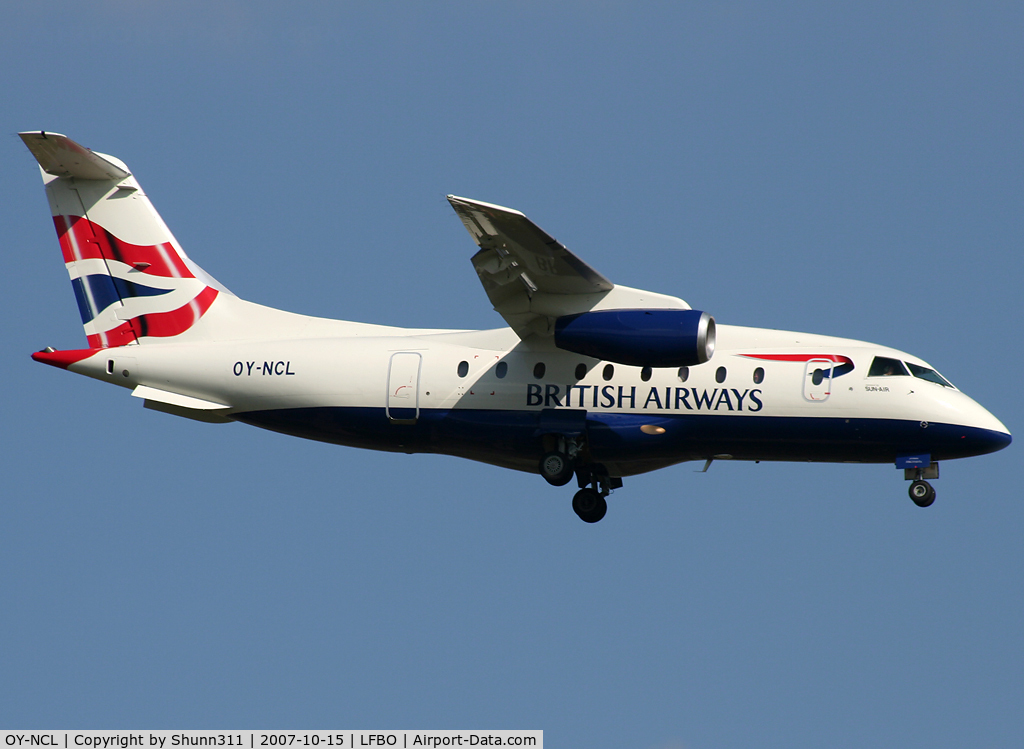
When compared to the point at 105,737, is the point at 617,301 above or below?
above

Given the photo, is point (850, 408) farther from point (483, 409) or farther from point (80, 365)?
point (80, 365)

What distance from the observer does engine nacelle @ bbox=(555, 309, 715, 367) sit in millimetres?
15820

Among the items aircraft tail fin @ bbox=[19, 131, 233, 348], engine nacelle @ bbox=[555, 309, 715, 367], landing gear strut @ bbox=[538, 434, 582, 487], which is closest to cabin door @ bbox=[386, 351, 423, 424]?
landing gear strut @ bbox=[538, 434, 582, 487]

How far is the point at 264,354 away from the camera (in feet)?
60.7

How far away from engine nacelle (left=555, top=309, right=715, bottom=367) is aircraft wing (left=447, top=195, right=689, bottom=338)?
8.2 inches

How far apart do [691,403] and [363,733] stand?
5.71 metres

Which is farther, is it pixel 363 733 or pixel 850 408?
pixel 850 408

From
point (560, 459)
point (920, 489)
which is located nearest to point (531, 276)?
point (560, 459)

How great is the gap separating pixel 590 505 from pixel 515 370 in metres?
Answer: 2.17

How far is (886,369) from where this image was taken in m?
16.6

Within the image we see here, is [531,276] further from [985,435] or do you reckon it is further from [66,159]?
[66,159]

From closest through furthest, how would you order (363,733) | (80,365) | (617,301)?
(363,733) < (617,301) < (80,365)

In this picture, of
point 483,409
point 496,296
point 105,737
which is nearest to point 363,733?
point 105,737

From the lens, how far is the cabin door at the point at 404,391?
17.7 meters
